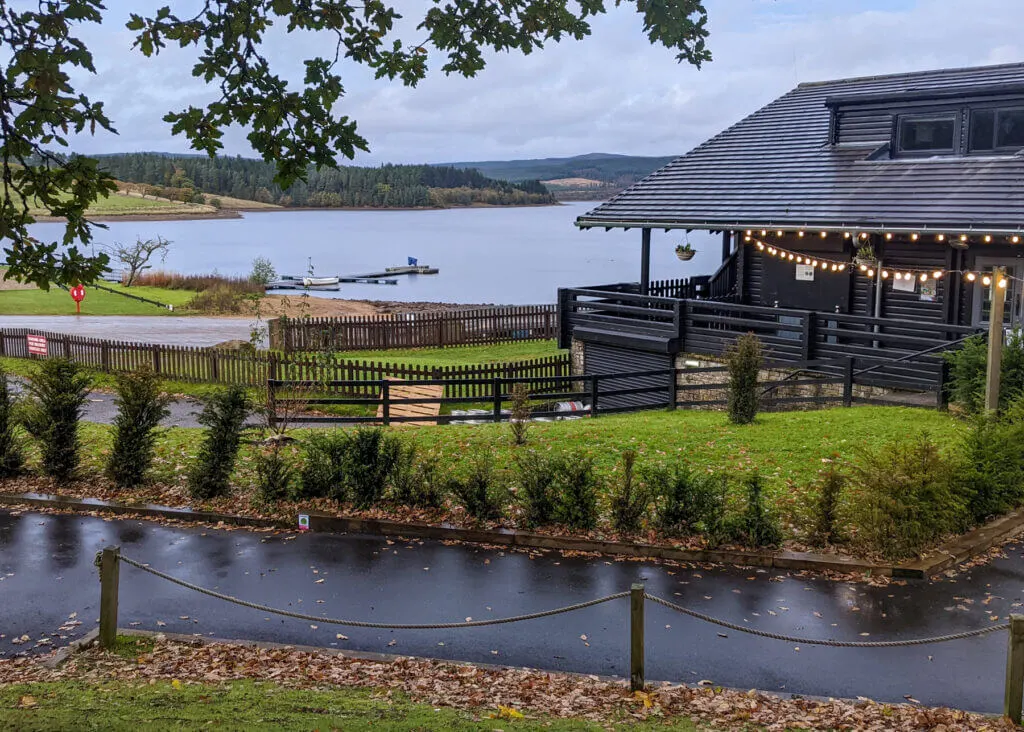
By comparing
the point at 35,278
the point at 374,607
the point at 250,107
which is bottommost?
the point at 374,607

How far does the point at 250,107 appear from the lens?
368 inches

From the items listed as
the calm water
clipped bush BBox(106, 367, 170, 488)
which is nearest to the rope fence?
clipped bush BBox(106, 367, 170, 488)

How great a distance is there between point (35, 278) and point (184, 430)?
1177 centimetres

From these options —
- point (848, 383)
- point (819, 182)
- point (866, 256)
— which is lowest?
point (848, 383)

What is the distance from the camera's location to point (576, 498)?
42.9 feet

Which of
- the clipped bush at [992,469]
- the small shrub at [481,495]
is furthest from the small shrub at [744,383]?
the small shrub at [481,495]

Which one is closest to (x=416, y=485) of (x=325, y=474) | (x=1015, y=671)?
(x=325, y=474)

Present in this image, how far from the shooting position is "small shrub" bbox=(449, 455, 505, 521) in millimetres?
13469

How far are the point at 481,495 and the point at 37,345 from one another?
24826 mm

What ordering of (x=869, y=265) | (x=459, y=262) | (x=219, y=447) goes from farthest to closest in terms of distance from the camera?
(x=459, y=262), (x=869, y=265), (x=219, y=447)

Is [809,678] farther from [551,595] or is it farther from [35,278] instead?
[35,278]

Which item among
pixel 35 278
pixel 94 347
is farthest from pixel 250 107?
pixel 94 347

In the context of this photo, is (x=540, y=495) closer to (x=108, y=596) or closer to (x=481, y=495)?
(x=481, y=495)

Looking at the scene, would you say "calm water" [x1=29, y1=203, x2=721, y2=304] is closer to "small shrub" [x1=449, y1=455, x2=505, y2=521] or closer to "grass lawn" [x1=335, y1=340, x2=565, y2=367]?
"grass lawn" [x1=335, y1=340, x2=565, y2=367]
